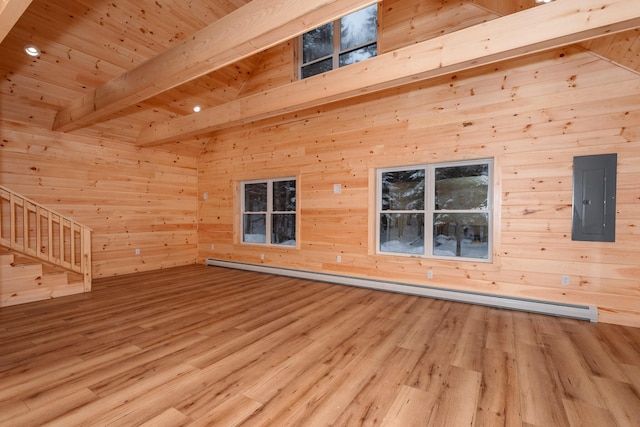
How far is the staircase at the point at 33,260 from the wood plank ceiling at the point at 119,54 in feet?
4.58

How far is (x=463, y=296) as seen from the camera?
151 inches

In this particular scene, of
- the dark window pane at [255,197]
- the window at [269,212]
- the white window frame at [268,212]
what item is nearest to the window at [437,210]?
the white window frame at [268,212]

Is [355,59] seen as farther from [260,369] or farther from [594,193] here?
[260,369]

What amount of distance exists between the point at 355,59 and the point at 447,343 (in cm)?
454

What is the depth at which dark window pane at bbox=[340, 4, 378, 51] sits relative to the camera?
4793 millimetres

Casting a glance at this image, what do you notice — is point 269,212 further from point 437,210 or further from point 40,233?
point 40,233

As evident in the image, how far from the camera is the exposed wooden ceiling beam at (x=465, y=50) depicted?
206 cm

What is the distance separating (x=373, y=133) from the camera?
463 centimetres

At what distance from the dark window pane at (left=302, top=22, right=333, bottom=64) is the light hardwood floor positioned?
4.44 meters

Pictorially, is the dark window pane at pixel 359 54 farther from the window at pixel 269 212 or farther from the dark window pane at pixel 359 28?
the window at pixel 269 212

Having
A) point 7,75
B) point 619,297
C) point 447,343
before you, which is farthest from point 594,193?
point 7,75

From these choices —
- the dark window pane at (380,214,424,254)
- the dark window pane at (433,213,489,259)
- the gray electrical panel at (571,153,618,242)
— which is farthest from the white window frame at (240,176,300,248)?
the gray electrical panel at (571,153,618,242)

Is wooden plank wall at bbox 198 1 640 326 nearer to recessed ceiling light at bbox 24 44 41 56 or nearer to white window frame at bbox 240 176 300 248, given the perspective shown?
white window frame at bbox 240 176 300 248

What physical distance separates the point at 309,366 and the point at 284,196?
396 cm
